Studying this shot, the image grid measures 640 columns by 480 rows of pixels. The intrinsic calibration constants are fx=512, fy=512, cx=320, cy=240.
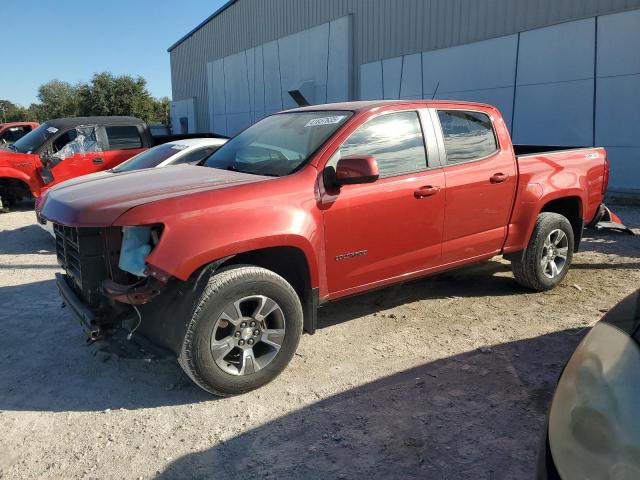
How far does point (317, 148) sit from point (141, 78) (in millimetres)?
51273

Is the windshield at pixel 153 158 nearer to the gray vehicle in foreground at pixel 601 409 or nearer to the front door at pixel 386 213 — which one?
the front door at pixel 386 213

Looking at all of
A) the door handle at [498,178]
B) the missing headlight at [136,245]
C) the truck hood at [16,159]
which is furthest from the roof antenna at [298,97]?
the missing headlight at [136,245]

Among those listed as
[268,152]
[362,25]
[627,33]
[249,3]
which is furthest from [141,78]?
[268,152]

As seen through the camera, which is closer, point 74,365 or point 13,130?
point 74,365

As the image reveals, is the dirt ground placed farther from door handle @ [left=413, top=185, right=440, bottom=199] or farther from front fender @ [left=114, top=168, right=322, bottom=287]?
door handle @ [left=413, top=185, right=440, bottom=199]

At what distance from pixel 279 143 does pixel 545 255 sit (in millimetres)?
2918

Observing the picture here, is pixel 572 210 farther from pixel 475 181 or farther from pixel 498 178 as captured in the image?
pixel 475 181

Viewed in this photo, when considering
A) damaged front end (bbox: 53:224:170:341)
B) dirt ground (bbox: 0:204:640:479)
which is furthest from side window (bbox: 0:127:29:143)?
damaged front end (bbox: 53:224:170:341)

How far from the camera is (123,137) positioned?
9992mm

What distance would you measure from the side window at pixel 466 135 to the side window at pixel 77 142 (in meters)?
7.55

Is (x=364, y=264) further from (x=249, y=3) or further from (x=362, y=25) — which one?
(x=249, y=3)

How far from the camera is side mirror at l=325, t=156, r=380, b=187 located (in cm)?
339

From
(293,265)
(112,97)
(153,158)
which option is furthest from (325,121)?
(112,97)

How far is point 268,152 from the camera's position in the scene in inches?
159
